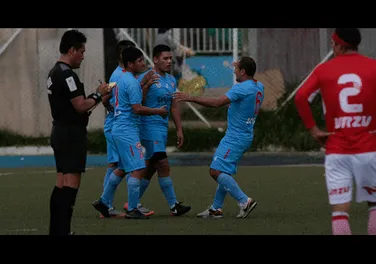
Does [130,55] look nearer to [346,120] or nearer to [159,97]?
[159,97]

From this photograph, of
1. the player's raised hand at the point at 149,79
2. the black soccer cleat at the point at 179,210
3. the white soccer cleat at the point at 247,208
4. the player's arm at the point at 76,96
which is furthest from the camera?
the black soccer cleat at the point at 179,210

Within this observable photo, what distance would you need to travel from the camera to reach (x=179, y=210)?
42.4 feet

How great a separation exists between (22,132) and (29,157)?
Result: 63.6 inches

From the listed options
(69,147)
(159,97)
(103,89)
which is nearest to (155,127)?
(159,97)

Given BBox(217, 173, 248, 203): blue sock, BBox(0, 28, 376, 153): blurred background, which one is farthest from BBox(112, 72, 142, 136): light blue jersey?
BBox(0, 28, 376, 153): blurred background

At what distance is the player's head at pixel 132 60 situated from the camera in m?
12.7

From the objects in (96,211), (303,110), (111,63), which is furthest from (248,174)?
(303,110)

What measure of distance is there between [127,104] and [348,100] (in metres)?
4.25

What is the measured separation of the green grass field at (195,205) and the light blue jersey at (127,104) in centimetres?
104

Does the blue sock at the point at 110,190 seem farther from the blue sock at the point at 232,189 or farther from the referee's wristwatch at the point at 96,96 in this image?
the referee's wristwatch at the point at 96,96

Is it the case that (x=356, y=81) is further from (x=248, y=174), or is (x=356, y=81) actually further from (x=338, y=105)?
(x=248, y=174)

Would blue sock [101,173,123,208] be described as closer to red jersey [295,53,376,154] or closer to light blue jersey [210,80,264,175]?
light blue jersey [210,80,264,175]

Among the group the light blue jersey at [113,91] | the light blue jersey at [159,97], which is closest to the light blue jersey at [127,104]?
the light blue jersey at [159,97]
